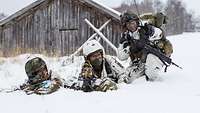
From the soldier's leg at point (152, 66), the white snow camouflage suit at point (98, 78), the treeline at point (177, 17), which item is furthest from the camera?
the treeline at point (177, 17)

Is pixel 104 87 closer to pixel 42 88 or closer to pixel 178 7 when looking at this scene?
pixel 42 88

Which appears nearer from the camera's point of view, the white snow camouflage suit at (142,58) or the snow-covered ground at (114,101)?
the snow-covered ground at (114,101)

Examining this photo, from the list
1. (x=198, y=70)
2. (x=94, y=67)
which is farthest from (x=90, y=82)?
(x=198, y=70)

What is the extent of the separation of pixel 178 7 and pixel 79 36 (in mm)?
59621

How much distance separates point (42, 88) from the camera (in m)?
5.90

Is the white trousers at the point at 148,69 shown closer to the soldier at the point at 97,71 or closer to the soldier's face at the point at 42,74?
the soldier at the point at 97,71

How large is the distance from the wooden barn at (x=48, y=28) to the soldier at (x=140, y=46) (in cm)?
1143

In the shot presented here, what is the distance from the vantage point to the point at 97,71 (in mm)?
6781

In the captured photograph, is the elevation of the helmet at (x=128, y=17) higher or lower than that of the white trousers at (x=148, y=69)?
higher

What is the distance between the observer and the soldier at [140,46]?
7168 mm

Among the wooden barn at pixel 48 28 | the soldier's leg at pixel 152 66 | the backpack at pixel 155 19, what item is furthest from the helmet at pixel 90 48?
the wooden barn at pixel 48 28

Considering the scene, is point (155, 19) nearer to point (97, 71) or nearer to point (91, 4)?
point (97, 71)

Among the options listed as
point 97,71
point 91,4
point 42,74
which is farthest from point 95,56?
point 91,4

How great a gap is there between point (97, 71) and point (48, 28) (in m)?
13.2
